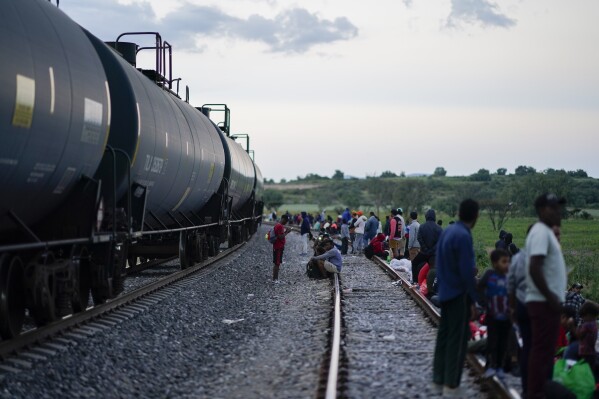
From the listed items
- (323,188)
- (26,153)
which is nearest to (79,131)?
(26,153)

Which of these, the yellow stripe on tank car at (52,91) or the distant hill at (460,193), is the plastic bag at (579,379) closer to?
the yellow stripe on tank car at (52,91)

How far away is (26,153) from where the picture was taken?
8.88 meters

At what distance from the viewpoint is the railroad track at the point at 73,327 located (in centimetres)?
921

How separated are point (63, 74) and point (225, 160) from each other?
638 inches

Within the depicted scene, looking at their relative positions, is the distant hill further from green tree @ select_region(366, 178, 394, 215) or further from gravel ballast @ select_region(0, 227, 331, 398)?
gravel ballast @ select_region(0, 227, 331, 398)

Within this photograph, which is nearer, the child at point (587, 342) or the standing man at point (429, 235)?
the child at point (587, 342)

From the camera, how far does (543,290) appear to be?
22.1ft

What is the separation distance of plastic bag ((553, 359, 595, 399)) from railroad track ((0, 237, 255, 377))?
539 centimetres

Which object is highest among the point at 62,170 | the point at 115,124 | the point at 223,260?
the point at 115,124

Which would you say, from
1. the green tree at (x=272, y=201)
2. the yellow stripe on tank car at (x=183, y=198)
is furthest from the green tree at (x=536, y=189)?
the yellow stripe on tank car at (x=183, y=198)

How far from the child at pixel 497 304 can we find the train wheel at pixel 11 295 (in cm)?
522

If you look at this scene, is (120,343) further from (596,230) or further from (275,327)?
(596,230)

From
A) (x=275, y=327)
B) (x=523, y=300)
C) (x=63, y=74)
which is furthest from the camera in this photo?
(x=275, y=327)

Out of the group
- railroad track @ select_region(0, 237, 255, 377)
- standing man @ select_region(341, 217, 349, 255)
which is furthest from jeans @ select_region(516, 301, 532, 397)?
standing man @ select_region(341, 217, 349, 255)
